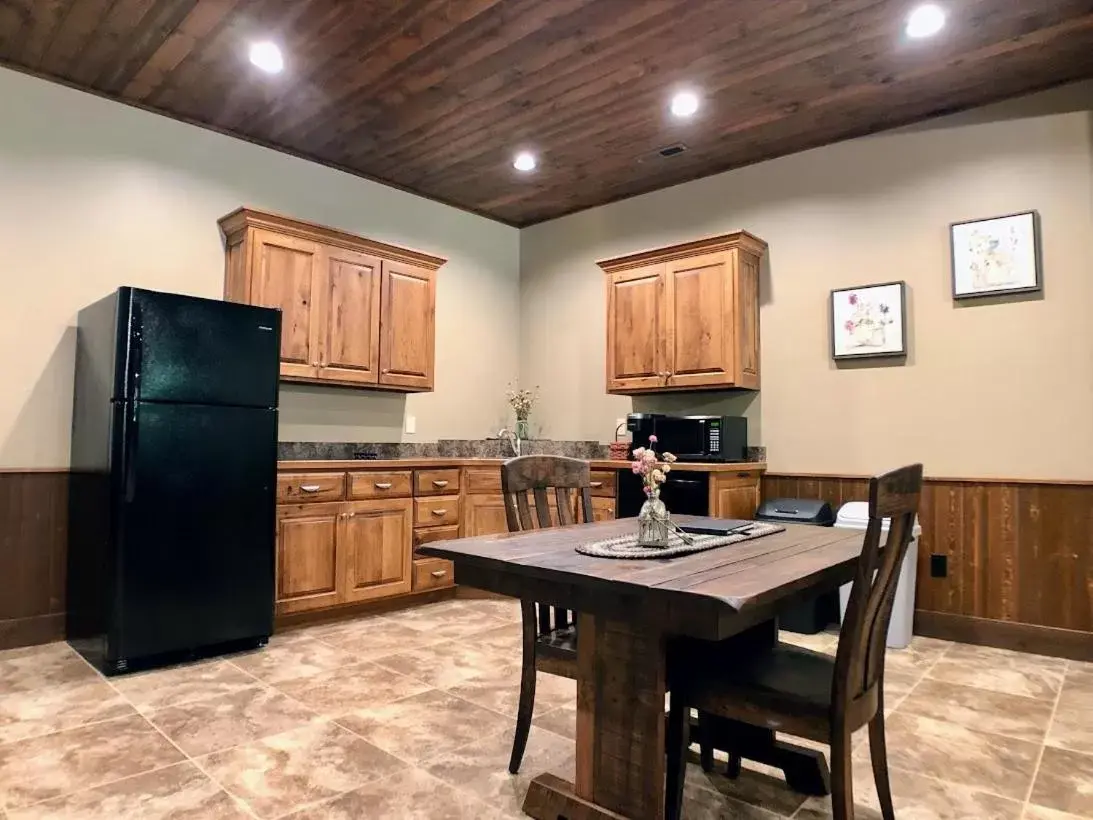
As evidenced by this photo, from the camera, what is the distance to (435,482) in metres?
4.48

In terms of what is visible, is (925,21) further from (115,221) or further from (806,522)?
(115,221)

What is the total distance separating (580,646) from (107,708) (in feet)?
6.55

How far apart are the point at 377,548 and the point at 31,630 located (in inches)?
66.3

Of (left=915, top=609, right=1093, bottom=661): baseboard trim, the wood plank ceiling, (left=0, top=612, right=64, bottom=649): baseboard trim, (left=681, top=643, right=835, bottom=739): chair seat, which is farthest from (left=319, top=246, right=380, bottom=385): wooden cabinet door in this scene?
(left=915, top=609, right=1093, bottom=661): baseboard trim

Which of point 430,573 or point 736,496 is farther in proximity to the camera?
point 430,573

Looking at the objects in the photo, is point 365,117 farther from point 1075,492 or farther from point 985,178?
point 1075,492

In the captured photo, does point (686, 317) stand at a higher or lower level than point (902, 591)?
higher

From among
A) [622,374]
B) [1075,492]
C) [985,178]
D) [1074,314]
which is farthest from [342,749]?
[985,178]

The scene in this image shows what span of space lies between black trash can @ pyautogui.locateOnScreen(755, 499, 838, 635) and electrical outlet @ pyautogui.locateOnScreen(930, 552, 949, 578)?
1.68 feet

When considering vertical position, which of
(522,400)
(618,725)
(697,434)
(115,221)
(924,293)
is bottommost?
(618,725)

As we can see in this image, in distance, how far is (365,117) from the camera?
3988 millimetres

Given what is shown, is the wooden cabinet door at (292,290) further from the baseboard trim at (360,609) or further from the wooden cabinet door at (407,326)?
the baseboard trim at (360,609)

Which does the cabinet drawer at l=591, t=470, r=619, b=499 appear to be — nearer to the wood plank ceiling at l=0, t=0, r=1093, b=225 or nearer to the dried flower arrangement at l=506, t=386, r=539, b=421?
the dried flower arrangement at l=506, t=386, r=539, b=421

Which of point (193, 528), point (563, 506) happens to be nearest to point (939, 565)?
point (563, 506)
